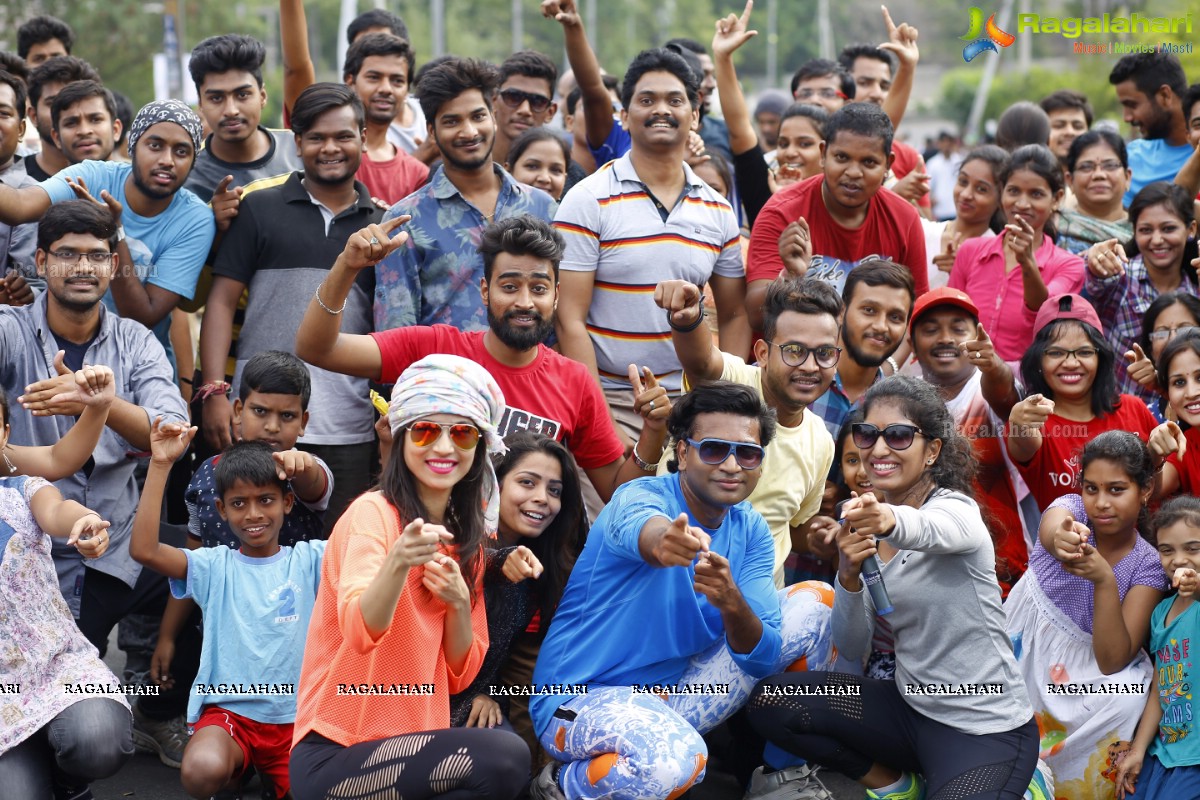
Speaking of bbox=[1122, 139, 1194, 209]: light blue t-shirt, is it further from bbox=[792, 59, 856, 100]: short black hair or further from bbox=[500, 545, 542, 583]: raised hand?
bbox=[500, 545, 542, 583]: raised hand

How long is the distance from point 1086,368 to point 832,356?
1121 mm

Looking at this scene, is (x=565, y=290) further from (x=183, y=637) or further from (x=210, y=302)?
(x=183, y=637)

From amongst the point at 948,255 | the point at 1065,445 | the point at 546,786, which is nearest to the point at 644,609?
the point at 546,786

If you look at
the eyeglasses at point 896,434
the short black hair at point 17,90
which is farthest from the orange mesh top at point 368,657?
the short black hair at point 17,90

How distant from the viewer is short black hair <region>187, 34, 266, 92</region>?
6.43 m

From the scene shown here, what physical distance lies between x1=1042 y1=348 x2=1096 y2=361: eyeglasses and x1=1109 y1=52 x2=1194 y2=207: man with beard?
293cm

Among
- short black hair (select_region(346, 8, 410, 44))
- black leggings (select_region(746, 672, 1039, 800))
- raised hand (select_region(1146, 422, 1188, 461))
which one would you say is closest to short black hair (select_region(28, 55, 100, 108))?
short black hair (select_region(346, 8, 410, 44))

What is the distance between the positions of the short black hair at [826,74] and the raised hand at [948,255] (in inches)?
65.9

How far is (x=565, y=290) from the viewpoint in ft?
19.4

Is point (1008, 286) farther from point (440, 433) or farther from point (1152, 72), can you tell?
point (440, 433)

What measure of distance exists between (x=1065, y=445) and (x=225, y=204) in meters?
3.83

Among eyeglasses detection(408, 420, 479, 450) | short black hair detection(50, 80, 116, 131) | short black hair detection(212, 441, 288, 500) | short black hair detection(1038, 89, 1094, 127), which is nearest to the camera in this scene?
eyeglasses detection(408, 420, 479, 450)

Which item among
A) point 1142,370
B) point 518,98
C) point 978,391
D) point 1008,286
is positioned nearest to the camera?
point 1142,370

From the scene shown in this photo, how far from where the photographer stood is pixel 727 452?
4711mm
